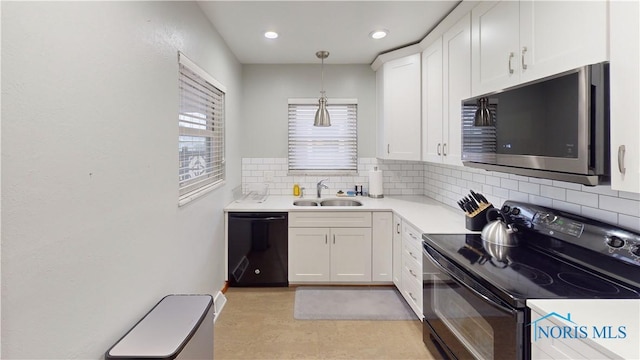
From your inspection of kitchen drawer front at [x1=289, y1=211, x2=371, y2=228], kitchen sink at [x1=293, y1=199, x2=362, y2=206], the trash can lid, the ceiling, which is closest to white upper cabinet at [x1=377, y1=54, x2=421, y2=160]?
the ceiling

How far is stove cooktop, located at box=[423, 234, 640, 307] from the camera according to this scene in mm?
1216

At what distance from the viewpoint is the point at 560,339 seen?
1.05m

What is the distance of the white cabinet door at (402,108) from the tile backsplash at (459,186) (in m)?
0.46

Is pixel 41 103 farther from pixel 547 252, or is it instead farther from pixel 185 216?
pixel 547 252

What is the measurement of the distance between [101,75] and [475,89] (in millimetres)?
2119

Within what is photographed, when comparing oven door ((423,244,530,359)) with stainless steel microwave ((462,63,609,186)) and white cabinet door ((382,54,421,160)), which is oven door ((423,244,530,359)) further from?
white cabinet door ((382,54,421,160))

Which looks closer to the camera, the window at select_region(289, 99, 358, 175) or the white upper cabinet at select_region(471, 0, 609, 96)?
the white upper cabinet at select_region(471, 0, 609, 96)

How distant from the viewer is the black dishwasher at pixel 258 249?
125 inches

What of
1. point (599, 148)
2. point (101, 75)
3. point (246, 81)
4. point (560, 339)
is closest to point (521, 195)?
point (599, 148)

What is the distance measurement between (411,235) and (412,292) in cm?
48

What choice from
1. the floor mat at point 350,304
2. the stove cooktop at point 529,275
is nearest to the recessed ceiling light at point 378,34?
the stove cooktop at point 529,275

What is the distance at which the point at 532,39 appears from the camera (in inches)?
62.3

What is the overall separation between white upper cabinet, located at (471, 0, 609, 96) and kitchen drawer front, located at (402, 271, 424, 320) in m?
1.52

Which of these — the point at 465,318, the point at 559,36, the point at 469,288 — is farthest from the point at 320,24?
the point at 465,318
